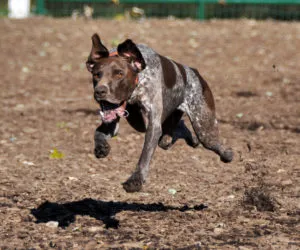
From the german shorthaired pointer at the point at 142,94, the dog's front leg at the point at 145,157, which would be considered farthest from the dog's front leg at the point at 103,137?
the dog's front leg at the point at 145,157

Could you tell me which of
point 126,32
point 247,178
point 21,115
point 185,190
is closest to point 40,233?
point 185,190

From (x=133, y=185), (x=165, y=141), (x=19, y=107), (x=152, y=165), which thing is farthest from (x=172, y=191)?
(x=19, y=107)

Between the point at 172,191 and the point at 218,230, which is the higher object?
the point at 218,230

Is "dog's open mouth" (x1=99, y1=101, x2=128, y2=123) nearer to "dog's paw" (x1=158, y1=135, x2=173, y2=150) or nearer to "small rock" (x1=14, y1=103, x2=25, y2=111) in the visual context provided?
"dog's paw" (x1=158, y1=135, x2=173, y2=150)

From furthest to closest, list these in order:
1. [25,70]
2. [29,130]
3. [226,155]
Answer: [25,70]
[29,130]
[226,155]

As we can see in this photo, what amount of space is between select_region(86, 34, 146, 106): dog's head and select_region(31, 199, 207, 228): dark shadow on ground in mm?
1465

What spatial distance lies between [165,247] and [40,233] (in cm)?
124

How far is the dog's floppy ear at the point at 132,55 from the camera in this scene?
5.69m

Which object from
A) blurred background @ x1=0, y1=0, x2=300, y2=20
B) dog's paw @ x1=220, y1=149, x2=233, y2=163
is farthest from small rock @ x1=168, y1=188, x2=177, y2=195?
Answer: blurred background @ x1=0, y1=0, x2=300, y2=20

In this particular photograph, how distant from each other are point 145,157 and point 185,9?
630 inches

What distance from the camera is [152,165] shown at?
8.95 m

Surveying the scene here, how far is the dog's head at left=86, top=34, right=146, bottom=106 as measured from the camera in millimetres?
5613

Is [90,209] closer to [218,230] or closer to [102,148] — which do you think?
[102,148]

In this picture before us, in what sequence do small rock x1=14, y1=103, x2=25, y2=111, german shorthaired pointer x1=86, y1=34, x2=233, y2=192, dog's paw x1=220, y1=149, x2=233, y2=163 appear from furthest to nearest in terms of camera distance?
small rock x1=14, y1=103, x2=25, y2=111 → dog's paw x1=220, y1=149, x2=233, y2=163 → german shorthaired pointer x1=86, y1=34, x2=233, y2=192
